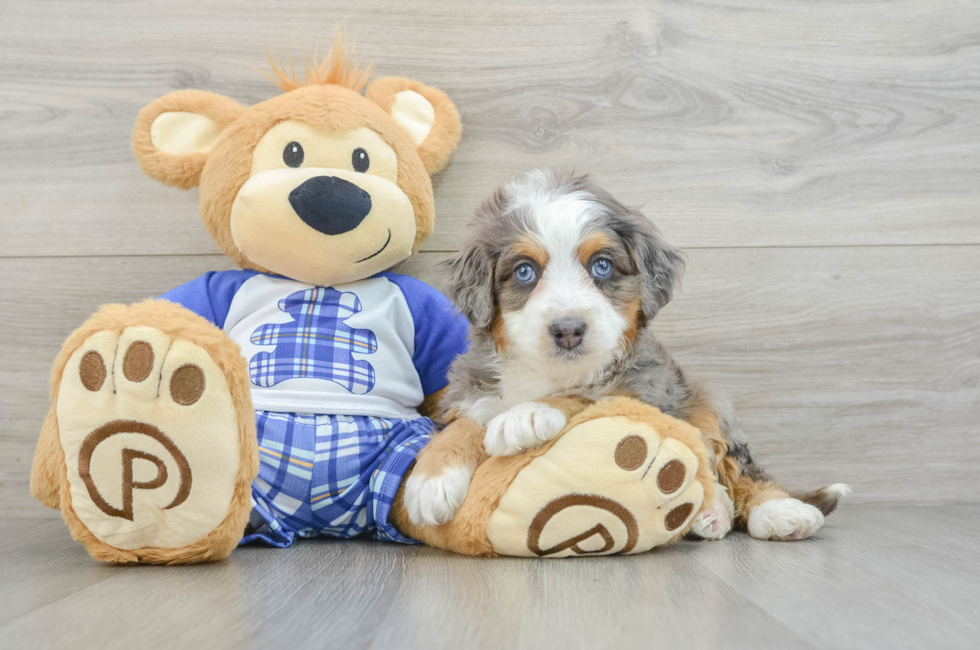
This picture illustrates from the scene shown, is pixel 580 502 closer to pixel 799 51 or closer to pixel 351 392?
pixel 351 392

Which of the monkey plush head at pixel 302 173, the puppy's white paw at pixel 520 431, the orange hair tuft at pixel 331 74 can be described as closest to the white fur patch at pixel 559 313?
the puppy's white paw at pixel 520 431

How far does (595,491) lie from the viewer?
4.45 ft

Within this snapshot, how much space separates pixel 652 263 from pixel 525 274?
0.94ft

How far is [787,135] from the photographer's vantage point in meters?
2.20

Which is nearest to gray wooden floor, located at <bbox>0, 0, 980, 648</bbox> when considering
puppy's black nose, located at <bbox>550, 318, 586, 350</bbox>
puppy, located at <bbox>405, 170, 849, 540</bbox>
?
puppy, located at <bbox>405, 170, 849, 540</bbox>

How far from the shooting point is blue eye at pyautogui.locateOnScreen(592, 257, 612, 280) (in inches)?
60.2

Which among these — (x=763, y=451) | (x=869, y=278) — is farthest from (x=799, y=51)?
(x=763, y=451)

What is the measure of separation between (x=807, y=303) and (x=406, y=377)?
1.22m

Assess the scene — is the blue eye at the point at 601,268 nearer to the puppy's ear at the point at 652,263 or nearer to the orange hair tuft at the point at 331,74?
the puppy's ear at the point at 652,263

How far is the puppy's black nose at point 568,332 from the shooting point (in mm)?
1400

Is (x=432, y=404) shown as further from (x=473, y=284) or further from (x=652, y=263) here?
(x=652, y=263)

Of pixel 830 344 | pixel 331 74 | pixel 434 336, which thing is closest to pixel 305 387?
pixel 434 336

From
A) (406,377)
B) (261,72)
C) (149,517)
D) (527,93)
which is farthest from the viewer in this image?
(527,93)

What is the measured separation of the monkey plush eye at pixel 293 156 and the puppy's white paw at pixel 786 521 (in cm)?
135
